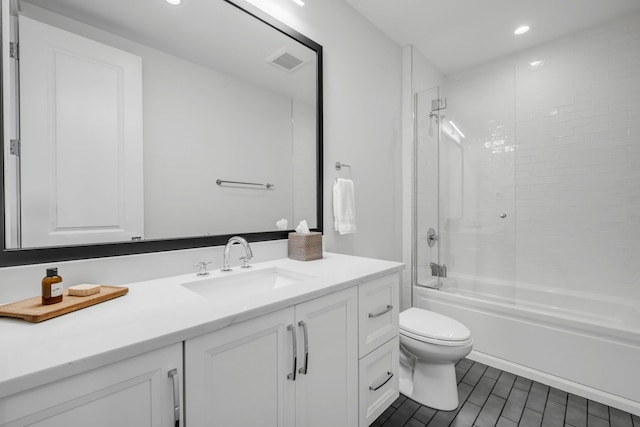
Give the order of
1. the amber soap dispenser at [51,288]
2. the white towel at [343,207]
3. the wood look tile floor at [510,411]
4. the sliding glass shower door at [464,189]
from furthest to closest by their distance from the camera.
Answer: the sliding glass shower door at [464,189]
the white towel at [343,207]
the wood look tile floor at [510,411]
the amber soap dispenser at [51,288]

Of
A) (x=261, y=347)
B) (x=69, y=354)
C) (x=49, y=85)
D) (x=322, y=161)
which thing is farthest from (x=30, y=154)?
(x=322, y=161)

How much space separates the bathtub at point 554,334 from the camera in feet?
5.24

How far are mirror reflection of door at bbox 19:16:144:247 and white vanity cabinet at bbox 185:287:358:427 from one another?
0.62 metres

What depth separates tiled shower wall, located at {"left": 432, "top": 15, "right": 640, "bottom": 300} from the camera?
2.21 meters

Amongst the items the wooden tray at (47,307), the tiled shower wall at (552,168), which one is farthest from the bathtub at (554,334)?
the wooden tray at (47,307)

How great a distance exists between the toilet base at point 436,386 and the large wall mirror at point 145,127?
45.0 inches

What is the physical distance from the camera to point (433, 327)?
1633mm

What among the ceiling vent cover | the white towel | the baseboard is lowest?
the baseboard

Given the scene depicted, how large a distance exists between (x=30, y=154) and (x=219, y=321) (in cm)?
80

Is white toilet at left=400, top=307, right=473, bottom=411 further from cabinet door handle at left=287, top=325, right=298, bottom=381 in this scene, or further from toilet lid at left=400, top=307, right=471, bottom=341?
cabinet door handle at left=287, top=325, right=298, bottom=381

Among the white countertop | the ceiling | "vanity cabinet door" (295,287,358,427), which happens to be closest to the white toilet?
"vanity cabinet door" (295,287,358,427)

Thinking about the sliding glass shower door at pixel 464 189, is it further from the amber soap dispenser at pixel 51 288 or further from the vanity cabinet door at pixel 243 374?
the amber soap dispenser at pixel 51 288

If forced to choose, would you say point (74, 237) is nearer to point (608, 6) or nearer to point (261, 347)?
point (261, 347)

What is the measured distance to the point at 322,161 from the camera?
1.81m
